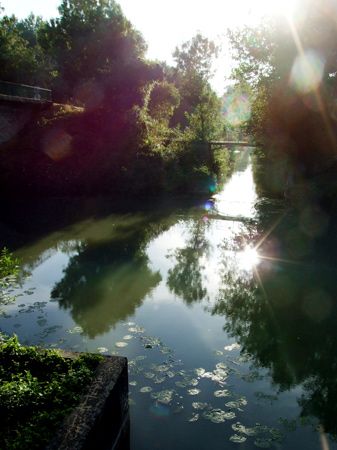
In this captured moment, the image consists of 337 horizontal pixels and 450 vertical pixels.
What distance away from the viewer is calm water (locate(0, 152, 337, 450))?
6.98 metres

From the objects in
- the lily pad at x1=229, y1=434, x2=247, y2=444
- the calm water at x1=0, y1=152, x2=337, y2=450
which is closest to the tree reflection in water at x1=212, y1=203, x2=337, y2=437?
the calm water at x1=0, y1=152, x2=337, y2=450

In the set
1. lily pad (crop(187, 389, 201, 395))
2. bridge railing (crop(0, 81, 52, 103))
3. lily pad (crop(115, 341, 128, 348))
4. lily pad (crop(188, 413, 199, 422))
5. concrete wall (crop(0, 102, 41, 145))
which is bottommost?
lily pad (crop(188, 413, 199, 422))

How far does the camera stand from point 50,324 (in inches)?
409

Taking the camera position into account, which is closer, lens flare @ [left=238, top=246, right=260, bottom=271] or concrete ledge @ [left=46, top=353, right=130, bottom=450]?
concrete ledge @ [left=46, top=353, right=130, bottom=450]

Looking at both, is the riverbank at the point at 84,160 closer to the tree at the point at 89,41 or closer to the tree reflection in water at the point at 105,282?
the tree at the point at 89,41

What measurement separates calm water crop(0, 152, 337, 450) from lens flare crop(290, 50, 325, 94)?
303 inches

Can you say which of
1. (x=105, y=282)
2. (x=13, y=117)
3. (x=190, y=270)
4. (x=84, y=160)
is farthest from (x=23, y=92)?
(x=190, y=270)

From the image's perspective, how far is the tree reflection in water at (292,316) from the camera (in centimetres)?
824

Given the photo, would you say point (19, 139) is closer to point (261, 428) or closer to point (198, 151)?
point (198, 151)

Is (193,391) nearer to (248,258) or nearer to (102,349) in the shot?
(102,349)

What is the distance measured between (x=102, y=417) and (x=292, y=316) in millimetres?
7497

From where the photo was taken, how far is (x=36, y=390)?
540 centimetres

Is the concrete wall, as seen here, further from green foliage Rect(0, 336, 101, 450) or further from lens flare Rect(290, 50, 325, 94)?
green foliage Rect(0, 336, 101, 450)

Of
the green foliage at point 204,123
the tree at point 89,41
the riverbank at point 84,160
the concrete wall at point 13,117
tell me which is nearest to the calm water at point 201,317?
the riverbank at point 84,160
